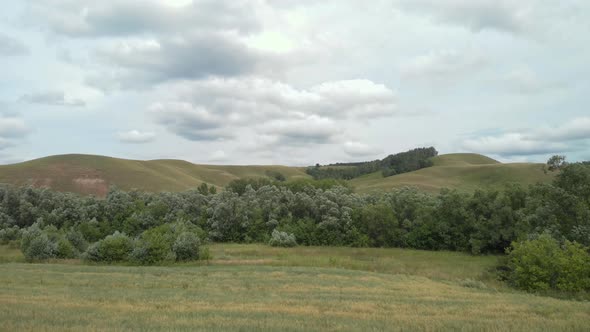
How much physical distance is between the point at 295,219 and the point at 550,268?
36.4 metres

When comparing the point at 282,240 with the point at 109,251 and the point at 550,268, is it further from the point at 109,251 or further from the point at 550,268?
the point at 550,268

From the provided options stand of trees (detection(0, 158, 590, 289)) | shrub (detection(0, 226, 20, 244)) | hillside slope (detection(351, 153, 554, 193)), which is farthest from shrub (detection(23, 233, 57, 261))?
hillside slope (detection(351, 153, 554, 193))

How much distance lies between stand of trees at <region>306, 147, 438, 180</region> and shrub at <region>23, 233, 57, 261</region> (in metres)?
132

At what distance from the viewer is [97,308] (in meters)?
14.3

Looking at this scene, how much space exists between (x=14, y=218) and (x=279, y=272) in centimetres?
5196

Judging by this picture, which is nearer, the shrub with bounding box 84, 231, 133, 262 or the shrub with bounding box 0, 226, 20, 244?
the shrub with bounding box 84, 231, 133, 262

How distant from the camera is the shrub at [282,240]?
52.8 metres

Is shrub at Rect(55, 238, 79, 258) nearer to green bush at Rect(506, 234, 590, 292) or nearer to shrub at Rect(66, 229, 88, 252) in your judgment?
shrub at Rect(66, 229, 88, 252)

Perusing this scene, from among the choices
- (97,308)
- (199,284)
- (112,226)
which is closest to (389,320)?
(97,308)

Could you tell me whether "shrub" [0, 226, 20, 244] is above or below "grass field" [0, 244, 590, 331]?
below

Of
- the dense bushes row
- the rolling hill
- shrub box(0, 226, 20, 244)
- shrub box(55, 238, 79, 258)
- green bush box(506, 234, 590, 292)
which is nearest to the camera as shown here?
green bush box(506, 234, 590, 292)

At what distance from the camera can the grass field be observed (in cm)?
1222

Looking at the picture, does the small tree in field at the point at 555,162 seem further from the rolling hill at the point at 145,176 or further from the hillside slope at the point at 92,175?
the hillside slope at the point at 92,175

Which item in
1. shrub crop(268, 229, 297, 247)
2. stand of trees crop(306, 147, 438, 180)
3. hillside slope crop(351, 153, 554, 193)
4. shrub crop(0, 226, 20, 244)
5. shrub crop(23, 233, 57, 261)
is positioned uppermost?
stand of trees crop(306, 147, 438, 180)
